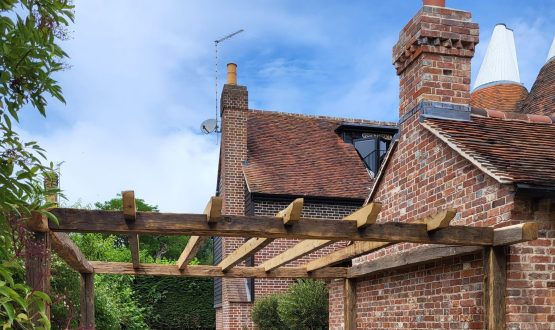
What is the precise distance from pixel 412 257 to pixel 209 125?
13.8m

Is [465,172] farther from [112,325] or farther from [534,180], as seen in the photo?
[112,325]

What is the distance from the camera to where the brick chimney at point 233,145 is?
18016 mm

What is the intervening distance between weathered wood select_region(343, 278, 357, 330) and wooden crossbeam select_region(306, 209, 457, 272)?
595 mm

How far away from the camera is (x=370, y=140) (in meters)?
19.9

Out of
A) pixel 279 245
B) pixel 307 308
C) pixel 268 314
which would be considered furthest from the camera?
pixel 279 245

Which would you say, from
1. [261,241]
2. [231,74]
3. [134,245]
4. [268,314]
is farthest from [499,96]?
[134,245]

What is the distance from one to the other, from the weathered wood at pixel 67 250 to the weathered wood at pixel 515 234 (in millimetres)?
4149

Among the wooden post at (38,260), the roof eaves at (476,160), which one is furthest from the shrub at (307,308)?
the wooden post at (38,260)

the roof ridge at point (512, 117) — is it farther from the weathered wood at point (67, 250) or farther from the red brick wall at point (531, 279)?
the weathered wood at point (67, 250)

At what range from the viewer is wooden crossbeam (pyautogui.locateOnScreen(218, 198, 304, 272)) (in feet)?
17.0

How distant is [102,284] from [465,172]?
848 cm

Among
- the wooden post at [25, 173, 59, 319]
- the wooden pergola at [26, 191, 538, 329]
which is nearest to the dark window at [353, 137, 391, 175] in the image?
the wooden pergola at [26, 191, 538, 329]

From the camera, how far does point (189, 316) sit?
2220 centimetres

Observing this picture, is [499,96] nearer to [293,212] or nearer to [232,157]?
[232,157]
